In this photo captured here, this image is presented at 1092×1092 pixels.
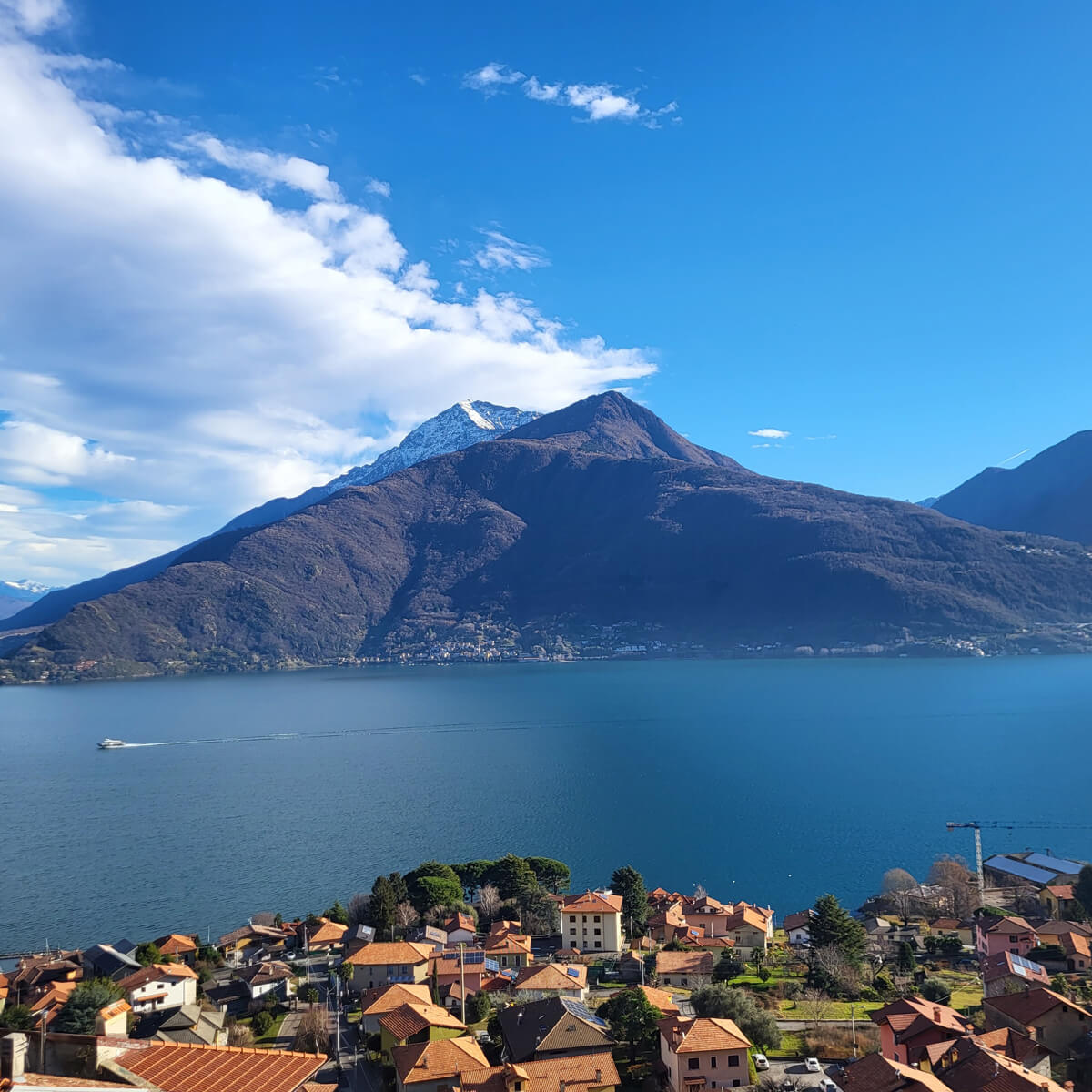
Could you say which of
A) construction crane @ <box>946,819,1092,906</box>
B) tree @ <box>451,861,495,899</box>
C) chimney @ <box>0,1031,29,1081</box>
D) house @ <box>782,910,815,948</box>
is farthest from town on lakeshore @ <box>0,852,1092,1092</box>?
construction crane @ <box>946,819,1092,906</box>

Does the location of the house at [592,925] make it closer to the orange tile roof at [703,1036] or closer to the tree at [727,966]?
the tree at [727,966]

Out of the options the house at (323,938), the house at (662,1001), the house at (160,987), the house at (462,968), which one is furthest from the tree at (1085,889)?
the house at (160,987)

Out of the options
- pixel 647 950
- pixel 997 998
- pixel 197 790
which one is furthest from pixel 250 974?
pixel 197 790

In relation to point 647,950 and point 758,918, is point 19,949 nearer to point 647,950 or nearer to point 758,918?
point 647,950

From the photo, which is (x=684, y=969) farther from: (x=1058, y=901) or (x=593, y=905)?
(x=1058, y=901)

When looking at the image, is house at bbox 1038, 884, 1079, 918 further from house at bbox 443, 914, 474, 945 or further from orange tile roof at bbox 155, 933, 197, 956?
orange tile roof at bbox 155, 933, 197, 956

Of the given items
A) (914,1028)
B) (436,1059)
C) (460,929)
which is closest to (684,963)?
(460,929)

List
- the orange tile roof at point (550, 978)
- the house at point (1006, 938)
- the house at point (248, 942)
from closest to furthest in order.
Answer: the orange tile roof at point (550, 978)
the house at point (1006, 938)
the house at point (248, 942)
